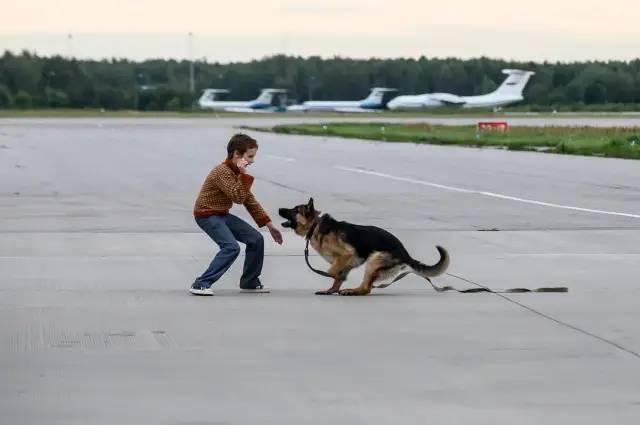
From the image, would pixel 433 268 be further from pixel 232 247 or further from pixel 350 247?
pixel 232 247

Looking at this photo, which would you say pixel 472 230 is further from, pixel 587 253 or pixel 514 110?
pixel 514 110

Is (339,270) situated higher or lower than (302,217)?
lower

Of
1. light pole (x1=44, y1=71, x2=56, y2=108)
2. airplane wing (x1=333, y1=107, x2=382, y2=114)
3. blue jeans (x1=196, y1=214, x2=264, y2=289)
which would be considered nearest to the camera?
blue jeans (x1=196, y1=214, x2=264, y2=289)

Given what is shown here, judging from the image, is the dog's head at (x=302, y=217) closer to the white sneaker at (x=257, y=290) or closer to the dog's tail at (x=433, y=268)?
the white sneaker at (x=257, y=290)

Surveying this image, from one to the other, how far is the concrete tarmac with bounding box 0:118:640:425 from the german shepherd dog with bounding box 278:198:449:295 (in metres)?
0.23

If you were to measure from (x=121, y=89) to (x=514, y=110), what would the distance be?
5293 centimetres

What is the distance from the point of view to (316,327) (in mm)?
10320

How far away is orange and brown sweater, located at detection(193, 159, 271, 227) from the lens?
40.1 ft

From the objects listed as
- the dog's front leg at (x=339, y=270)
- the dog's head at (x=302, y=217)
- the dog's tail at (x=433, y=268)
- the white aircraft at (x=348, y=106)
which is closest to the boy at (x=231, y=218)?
the dog's head at (x=302, y=217)

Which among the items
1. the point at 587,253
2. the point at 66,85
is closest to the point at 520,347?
the point at 587,253

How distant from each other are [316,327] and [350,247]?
1.76m

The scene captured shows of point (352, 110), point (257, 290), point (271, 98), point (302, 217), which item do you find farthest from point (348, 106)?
point (302, 217)

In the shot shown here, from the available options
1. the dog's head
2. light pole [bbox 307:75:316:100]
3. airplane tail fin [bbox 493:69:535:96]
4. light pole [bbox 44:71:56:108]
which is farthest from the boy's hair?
light pole [bbox 307:75:316:100]

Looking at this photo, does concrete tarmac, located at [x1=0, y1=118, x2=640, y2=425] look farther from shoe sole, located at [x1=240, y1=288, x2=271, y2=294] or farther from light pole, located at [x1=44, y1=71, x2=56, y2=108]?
Result: light pole, located at [x1=44, y1=71, x2=56, y2=108]
